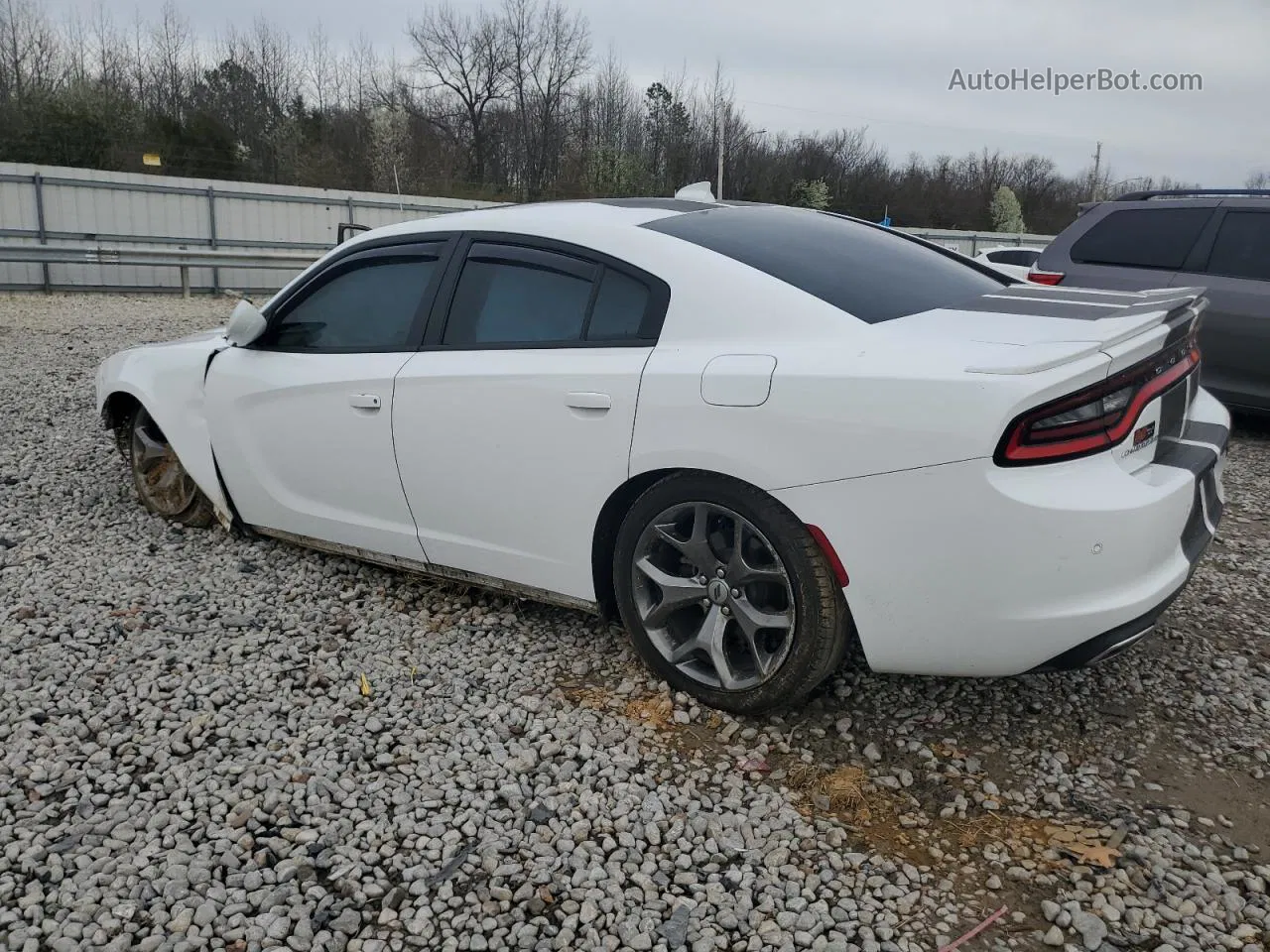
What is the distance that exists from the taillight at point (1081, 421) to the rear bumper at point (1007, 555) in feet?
0.11

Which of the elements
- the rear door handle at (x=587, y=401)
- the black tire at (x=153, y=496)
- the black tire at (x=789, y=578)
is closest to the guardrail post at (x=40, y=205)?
the black tire at (x=153, y=496)

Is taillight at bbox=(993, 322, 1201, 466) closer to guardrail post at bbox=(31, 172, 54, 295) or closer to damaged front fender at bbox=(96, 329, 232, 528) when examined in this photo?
damaged front fender at bbox=(96, 329, 232, 528)

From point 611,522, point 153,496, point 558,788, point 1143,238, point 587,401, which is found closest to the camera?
point 558,788

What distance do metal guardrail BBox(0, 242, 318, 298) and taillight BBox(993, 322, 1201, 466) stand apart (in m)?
15.2

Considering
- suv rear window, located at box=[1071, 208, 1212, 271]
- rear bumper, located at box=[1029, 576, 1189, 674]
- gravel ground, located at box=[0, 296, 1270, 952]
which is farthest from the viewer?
suv rear window, located at box=[1071, 208, 1212, 271]

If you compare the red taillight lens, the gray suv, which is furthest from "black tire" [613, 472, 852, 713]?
the gray suv

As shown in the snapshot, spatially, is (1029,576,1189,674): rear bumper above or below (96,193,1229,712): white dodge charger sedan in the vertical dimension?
below

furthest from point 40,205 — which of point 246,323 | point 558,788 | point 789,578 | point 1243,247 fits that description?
point 789,578

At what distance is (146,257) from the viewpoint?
15828mm

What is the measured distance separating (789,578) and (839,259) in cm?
116

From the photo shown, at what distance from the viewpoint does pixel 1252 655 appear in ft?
11.2

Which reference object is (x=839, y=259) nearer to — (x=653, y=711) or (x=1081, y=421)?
(x=1081, y=421)

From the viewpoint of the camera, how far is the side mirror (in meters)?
3.98

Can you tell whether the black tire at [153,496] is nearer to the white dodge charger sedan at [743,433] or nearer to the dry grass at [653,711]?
Result: the white dodge charger sedan at [743,433]
